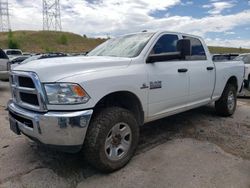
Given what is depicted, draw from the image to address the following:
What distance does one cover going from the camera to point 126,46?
442 centimetres

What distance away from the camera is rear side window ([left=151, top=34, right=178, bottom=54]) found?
4299mm

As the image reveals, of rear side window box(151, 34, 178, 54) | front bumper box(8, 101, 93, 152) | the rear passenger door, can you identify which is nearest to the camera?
front bumper box(8, 101, 93, 152)

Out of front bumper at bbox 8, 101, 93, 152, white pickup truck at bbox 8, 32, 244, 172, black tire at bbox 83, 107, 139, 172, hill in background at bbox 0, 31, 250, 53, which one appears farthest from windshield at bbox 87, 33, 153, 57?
hill in background at bbox 0, 31, 250, 53

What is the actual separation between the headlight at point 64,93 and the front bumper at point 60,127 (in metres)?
0.13

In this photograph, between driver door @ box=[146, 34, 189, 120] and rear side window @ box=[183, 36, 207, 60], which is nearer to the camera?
driver door @ box=[146, 34, 189, 120]

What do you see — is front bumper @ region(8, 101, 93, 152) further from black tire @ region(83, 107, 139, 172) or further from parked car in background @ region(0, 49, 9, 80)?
parked car in background @ region(0, 49, 9, 80)

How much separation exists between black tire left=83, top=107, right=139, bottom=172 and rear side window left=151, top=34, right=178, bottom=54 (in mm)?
1253

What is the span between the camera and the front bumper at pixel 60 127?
295 centimetres

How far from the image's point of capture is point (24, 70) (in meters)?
3.36

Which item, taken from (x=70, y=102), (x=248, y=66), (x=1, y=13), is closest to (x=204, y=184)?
(x=70, y=102)

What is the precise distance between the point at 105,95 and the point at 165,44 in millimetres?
1767

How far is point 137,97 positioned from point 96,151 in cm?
97

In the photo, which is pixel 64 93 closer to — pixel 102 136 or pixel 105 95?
pixel 105 95

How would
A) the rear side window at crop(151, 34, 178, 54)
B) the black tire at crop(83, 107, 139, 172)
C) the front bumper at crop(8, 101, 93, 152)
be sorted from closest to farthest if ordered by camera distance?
the front bumper at crop(8, 101, 93, 152) < the black tire at crop(83, 107, 139, 172) < the rear side window at crop(151, 34, 178, 54)
